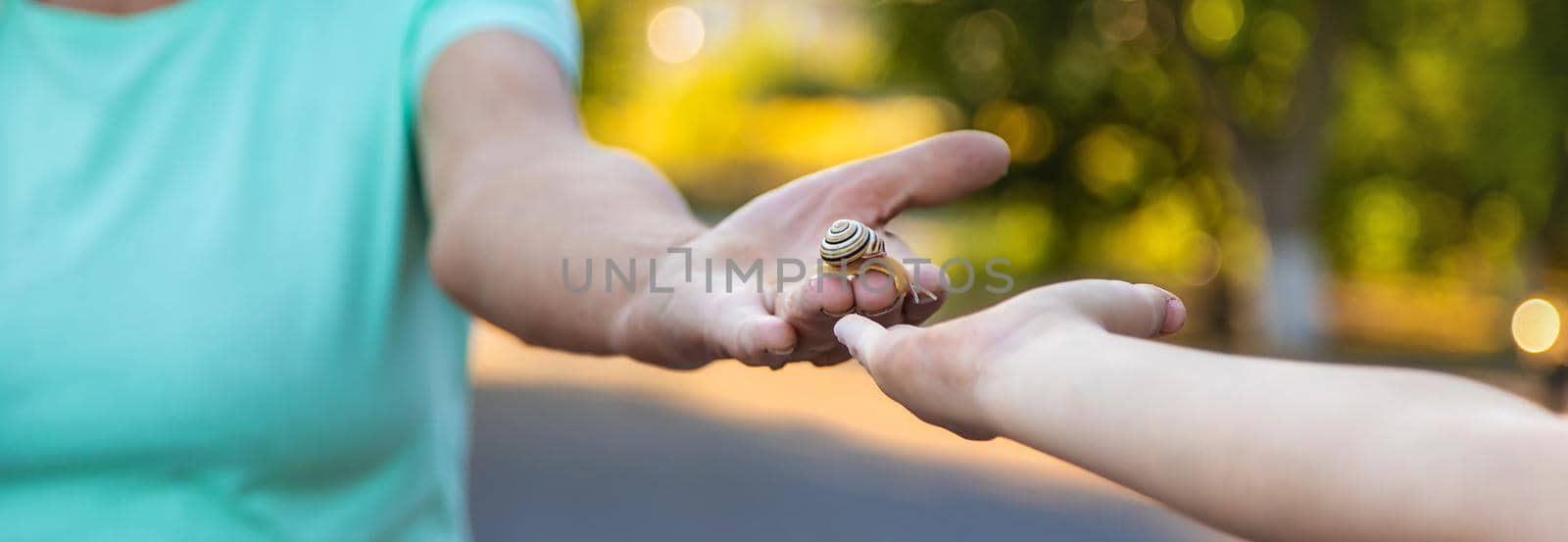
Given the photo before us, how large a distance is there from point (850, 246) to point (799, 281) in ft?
0.25

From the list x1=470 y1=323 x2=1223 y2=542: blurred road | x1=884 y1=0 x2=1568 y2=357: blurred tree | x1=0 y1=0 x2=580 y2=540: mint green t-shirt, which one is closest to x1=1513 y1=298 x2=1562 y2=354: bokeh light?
x1=884 y1=0 x2=1568 y2=357: blurred tree

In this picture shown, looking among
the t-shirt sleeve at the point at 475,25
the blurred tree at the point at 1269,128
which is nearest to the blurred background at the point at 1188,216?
the blurred tree at the point at 1269,128

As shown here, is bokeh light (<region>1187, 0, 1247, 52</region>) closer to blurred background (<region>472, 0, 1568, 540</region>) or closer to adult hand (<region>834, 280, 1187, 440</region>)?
blurred background (<region>472, 0, 1568, 540</region>)

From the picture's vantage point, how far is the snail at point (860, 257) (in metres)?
1.40

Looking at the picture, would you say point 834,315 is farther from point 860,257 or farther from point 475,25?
point 475,25

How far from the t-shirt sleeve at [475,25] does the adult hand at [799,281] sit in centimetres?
55

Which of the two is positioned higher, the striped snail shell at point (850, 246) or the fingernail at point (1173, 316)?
the fingernail at point (1173, 316)

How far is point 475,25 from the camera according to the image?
194cm

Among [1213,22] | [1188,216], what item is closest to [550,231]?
[1213,22]

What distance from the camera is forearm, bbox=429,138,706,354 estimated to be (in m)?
1.63

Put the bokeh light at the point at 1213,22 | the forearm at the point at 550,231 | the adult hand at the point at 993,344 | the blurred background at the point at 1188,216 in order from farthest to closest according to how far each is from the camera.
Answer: the bokeh light at the point at 1213,22
the blurred background at the point at 1188,216
the forearm at the point at 550,231
the adult hand at the point at 993,344

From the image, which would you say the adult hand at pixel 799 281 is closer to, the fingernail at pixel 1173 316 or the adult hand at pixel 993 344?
the adult hand at pixel 993 344

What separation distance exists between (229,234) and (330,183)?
0.47ft

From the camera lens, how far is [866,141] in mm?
25516
